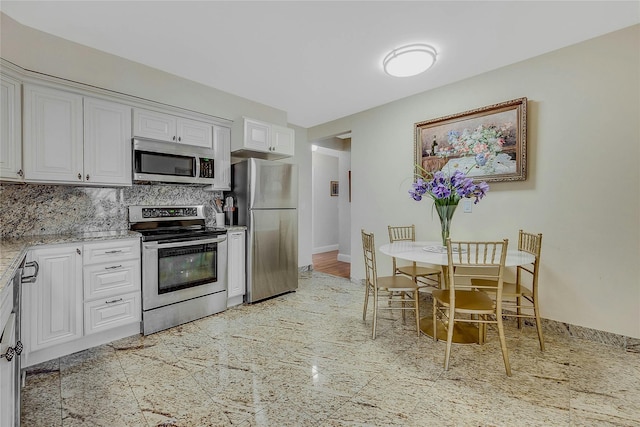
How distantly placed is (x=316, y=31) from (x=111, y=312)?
113 inches

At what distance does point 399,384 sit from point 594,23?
3071mm

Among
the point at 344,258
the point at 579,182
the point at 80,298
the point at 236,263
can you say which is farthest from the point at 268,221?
the point at 579,182

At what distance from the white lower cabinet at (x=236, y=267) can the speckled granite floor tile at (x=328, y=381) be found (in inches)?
23.9

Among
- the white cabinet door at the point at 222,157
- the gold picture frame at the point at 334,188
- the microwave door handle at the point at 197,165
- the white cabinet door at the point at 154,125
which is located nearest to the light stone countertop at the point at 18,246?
the microwave door handle at the point at 197,165

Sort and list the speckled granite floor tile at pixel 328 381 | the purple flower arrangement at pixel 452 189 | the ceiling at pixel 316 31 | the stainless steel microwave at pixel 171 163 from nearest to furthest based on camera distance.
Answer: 1. the speckled granite floor tile at pixel 328 381
2. the ceiling at pixel 316 31
3. the purple flower arrangement at pixel 452 189
4. the stainless steel microwave at pixel 171 163

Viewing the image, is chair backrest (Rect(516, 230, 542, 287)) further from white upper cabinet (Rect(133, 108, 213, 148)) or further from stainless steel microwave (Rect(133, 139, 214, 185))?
white upper cabinet (Rect(133, 108, 213, 148))

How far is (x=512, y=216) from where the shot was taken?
2.83 metres

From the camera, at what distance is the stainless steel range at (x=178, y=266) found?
257 centimetres

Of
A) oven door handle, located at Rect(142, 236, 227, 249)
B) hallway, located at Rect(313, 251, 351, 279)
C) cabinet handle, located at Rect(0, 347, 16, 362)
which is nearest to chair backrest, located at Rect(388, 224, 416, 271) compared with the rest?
hallway, located at Rect(313, 251, 351, 279)

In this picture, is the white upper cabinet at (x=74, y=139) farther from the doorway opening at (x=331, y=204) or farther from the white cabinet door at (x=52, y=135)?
the doorway opening at (x=331, y=204)

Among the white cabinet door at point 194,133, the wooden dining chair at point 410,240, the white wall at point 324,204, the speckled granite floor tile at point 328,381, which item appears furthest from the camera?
the white wall at point 324,204

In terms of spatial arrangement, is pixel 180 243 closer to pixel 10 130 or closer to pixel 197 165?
pixel 197 165

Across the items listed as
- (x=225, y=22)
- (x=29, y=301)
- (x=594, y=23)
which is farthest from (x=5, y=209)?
(x=594, y=23)

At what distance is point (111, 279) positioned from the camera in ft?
7.75
